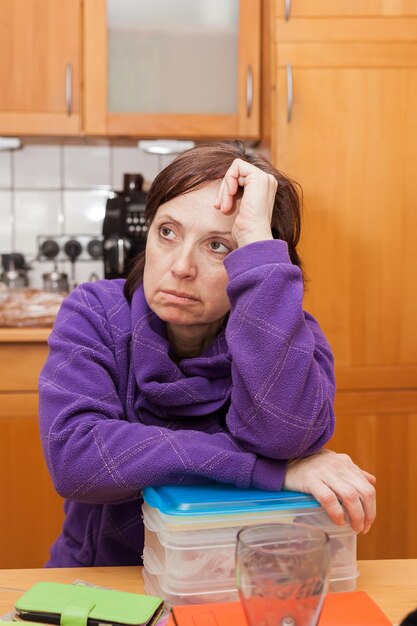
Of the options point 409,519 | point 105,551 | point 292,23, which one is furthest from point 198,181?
point 409,519

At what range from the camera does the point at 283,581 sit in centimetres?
56

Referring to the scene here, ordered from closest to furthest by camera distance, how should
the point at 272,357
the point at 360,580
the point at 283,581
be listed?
the point at 283,581
the point at 360,580
the point at 272,357

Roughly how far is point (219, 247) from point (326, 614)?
55 cm

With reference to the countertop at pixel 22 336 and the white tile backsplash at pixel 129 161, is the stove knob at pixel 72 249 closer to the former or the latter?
the white tile backsplash at pixel 129 161

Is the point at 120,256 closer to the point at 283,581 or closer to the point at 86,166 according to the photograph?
the point at 86,166

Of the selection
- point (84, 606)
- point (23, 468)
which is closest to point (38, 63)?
point (23, 468)

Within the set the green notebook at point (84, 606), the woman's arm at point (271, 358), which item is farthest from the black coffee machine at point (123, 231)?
the green notebook at point (84, 606)

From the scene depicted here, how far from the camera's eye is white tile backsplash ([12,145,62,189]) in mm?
2953

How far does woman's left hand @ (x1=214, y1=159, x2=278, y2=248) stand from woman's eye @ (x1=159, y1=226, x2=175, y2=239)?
0.27 feet

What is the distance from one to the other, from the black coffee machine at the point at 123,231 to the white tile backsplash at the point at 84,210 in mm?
420

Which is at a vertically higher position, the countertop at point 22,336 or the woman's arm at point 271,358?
the woman's arm at point 271,358

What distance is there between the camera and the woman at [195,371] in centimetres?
96

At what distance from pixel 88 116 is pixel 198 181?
63.5 inches

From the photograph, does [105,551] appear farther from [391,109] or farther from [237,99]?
[237,99]
